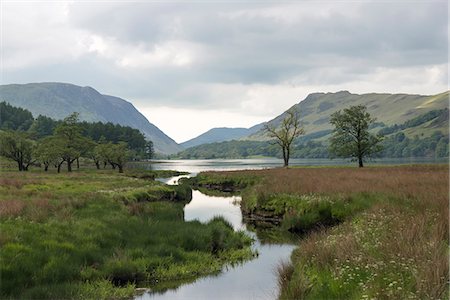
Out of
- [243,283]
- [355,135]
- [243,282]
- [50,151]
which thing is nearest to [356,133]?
[355,135]

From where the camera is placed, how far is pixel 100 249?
17844mm

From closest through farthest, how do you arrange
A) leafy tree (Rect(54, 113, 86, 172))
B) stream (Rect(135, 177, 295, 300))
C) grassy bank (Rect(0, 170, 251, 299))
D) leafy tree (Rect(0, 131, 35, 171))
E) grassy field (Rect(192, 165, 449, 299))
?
grassy field (Rect(192, 165, 449, 299)) < grassy bank (Rect(0, 170, 251, 299)) < stream (Rect(135, 177, 295, 300)) < leafy tree (Rect(0, 131, 35, 171)) < leafy tree (Rect(54, 113, 86, 172))

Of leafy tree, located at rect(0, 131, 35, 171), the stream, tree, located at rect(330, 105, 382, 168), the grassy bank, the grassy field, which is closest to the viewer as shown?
the grassy field

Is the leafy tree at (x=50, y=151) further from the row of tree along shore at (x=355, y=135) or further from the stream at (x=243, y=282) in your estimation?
the stream at (x=243, y=282)

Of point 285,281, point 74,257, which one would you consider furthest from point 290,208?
point 74,257

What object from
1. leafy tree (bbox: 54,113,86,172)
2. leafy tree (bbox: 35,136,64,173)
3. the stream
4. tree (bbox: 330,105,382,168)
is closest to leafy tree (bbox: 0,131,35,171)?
Result: leafy tree (bbox: 35,136,64,173)

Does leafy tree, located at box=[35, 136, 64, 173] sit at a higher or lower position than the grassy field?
higher

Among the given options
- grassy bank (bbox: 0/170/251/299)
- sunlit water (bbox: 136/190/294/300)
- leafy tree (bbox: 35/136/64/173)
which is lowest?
sunlit water (bbox: 136/190/294/300)

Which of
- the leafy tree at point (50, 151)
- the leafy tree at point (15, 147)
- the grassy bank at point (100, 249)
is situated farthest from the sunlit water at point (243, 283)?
the leafy tree at point (15, 147)

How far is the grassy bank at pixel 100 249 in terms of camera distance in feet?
46.6

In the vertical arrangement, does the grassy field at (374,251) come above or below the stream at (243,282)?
above

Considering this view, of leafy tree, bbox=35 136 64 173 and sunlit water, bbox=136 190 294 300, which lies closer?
sunlit water, bbox=136 190 294 300

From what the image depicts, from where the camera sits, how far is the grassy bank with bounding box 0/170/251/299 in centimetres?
1420

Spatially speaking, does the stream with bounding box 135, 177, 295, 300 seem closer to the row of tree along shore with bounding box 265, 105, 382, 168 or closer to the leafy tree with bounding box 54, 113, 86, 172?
the row of tree along shore with bounding box 265, 105, 382, 168
